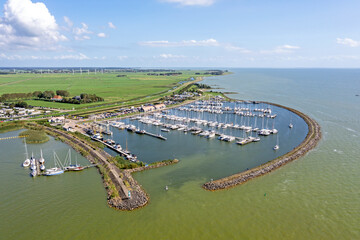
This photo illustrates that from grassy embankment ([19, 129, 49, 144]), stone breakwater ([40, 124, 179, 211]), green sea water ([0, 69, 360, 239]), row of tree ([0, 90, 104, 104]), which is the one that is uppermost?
row of tree ([0, 90, 104, 104])

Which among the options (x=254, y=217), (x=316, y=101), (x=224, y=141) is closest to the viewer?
(x=254, y=217)

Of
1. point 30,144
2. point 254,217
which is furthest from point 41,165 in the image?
point 254,217

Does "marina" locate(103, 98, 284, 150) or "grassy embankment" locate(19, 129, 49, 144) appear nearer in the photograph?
"grassy embankment" locate(19, 129, 49, 144)

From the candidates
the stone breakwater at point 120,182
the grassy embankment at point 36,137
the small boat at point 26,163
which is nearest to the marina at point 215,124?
the stone breakwater at point 120,182

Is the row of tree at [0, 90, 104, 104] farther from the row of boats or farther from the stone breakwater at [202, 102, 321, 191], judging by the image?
the stone breakwater at [202, 102, 321, 191]

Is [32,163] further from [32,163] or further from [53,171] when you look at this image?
[53,171]

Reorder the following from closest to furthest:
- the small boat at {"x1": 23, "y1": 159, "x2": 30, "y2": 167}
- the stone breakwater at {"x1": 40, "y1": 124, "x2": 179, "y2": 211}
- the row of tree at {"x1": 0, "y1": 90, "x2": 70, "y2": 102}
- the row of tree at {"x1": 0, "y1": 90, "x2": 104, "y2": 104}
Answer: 1. the stone breakwater at {"x1": 40, "y1": 124, "x2": 179, "y2": 211}
2. the small boat at {"x1": 23, "y1": 159, "x2": 30, "y2": 167}
3. the row of tree at {"x1": 0, "y1": 90, "x2": 104, "y2": 104}
4. the row of tree at {"x1": 0, "y1": 90, "x2": 70, "y2": 102}

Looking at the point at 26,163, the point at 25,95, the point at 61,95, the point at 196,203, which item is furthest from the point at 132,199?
the point at 25,95

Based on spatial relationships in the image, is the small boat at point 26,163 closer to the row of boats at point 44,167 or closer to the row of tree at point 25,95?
the row of boats at point 44,167

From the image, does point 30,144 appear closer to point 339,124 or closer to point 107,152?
point 107,152

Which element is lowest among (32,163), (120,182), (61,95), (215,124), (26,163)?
(120,182)

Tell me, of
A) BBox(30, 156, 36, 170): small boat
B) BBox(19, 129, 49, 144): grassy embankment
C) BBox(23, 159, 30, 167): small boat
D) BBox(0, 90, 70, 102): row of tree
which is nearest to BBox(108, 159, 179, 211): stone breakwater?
BBox(30, 156, 36, 170): small boat
